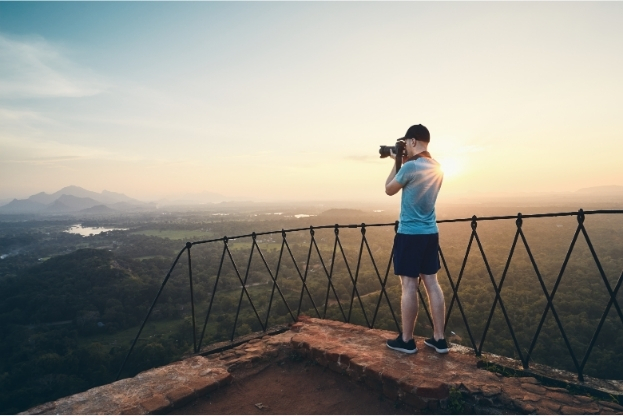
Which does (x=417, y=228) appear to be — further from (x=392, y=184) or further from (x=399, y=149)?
(x=399, y=149)

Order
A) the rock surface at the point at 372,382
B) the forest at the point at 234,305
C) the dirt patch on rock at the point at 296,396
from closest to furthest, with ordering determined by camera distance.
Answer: the rock surface at the point at 372,382 < the dirt patch on rock at the point at 296,396 < the forest at the point at 234,305

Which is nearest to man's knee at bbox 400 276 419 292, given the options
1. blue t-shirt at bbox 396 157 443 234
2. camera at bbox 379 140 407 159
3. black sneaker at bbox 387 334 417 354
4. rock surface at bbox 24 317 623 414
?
blue t-shirt at bbox 396 157 443 234

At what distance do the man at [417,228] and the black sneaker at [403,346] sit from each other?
1 cm

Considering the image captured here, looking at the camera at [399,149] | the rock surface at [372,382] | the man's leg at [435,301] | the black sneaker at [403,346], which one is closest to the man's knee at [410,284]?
the man's leg at [435,301]

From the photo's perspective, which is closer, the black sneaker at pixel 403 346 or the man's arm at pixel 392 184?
the man's arm at pixel 392 184

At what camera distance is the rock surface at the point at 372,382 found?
8.88ft

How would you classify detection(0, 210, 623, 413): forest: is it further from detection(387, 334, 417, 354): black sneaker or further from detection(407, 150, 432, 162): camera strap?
detection(407, 150, 432, 162): camera strap

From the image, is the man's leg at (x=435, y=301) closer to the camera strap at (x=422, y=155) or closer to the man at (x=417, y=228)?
the man at (x=417, y=228)

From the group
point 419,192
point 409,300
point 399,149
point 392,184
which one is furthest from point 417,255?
point 399,149

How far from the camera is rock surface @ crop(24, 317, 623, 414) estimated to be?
8.88 ft

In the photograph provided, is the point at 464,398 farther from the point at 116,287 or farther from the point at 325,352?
the point at 116,287

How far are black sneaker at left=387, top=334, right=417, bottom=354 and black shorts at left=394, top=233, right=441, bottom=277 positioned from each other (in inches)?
30.7

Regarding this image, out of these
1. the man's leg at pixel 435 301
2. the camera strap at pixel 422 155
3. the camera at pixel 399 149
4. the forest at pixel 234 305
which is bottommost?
the forest at pixel 234 305

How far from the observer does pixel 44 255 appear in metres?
74.7
